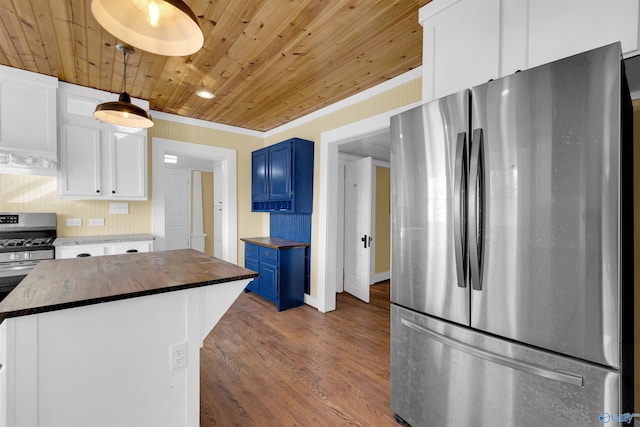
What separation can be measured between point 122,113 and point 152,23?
4.18 feet

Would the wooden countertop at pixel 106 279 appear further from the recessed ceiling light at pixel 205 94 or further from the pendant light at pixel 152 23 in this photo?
the recessed ceiling light at pixel 205 94

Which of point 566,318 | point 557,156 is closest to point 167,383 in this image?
point 566,318

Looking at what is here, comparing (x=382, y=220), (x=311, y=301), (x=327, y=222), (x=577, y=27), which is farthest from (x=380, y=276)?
(x=577, y=27)

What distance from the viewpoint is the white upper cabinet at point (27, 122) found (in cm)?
274

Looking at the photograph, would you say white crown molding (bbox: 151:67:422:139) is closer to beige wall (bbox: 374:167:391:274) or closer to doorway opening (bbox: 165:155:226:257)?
doorway opening (bbox: 165:155:226:257)

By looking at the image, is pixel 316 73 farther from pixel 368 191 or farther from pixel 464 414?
pixel 464 414

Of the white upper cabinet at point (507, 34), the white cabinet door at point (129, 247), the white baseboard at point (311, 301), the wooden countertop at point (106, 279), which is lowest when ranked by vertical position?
the white baseboard at point (311, 301)

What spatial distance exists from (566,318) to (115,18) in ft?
6.99

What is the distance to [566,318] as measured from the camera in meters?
1.11

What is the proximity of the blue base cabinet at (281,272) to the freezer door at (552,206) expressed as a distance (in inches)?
106

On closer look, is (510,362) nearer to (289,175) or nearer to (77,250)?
(289,175)

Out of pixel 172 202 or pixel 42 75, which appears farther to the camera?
pixel 172 202

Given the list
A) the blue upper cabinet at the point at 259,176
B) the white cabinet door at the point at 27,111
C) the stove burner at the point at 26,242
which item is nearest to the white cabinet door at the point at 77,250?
the stove burner at the point at 26,242

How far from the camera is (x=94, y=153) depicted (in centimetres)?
325
